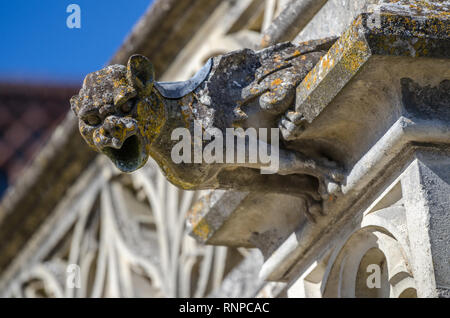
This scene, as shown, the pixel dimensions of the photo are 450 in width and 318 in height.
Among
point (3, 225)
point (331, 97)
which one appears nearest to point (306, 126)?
point (331, 97)

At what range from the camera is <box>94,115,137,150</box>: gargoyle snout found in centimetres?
341

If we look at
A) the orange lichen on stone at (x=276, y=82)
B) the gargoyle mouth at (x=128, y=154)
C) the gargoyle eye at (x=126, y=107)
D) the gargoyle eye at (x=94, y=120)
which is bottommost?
the gargoyle mouth at (x=128, y=154)

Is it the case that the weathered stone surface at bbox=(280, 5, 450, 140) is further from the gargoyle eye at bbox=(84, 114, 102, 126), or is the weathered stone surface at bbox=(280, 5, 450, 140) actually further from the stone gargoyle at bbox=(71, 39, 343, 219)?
the gargoyle eye at bbox=(84, 114, 102, 126)

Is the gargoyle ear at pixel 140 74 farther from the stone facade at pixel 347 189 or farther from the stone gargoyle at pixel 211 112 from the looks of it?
the stone facade at pixel 347 189

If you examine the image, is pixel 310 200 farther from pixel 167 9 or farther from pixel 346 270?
pixel 167 9

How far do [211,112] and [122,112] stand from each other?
30 cm

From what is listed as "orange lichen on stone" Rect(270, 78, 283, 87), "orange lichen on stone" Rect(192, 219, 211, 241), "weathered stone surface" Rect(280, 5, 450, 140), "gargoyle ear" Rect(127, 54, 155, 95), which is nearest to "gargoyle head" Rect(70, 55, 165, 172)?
"gargoyle ear" Rect(127, 54, 155, 95)

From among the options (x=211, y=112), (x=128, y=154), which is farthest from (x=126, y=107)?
(x=211, y=112)

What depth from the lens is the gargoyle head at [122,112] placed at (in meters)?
3.43

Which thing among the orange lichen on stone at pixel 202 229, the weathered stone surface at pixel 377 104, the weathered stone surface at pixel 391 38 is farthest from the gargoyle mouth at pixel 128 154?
the orange lichen on stone at pixel 202 229

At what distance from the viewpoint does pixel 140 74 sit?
138 inches

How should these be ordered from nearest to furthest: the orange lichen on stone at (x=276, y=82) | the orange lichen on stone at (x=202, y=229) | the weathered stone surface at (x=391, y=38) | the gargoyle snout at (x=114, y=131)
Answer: the weathered stone surface at (x=391, y=38), the gargoyle snout at (x=114, y=131), the orange lichen on stone at (x=276, y=82), the orange lichen on stone at (x=202, y=229)

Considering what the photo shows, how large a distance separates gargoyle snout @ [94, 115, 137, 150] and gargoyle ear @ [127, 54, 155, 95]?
12 centimetres

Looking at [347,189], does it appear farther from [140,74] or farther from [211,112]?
[140,74]
